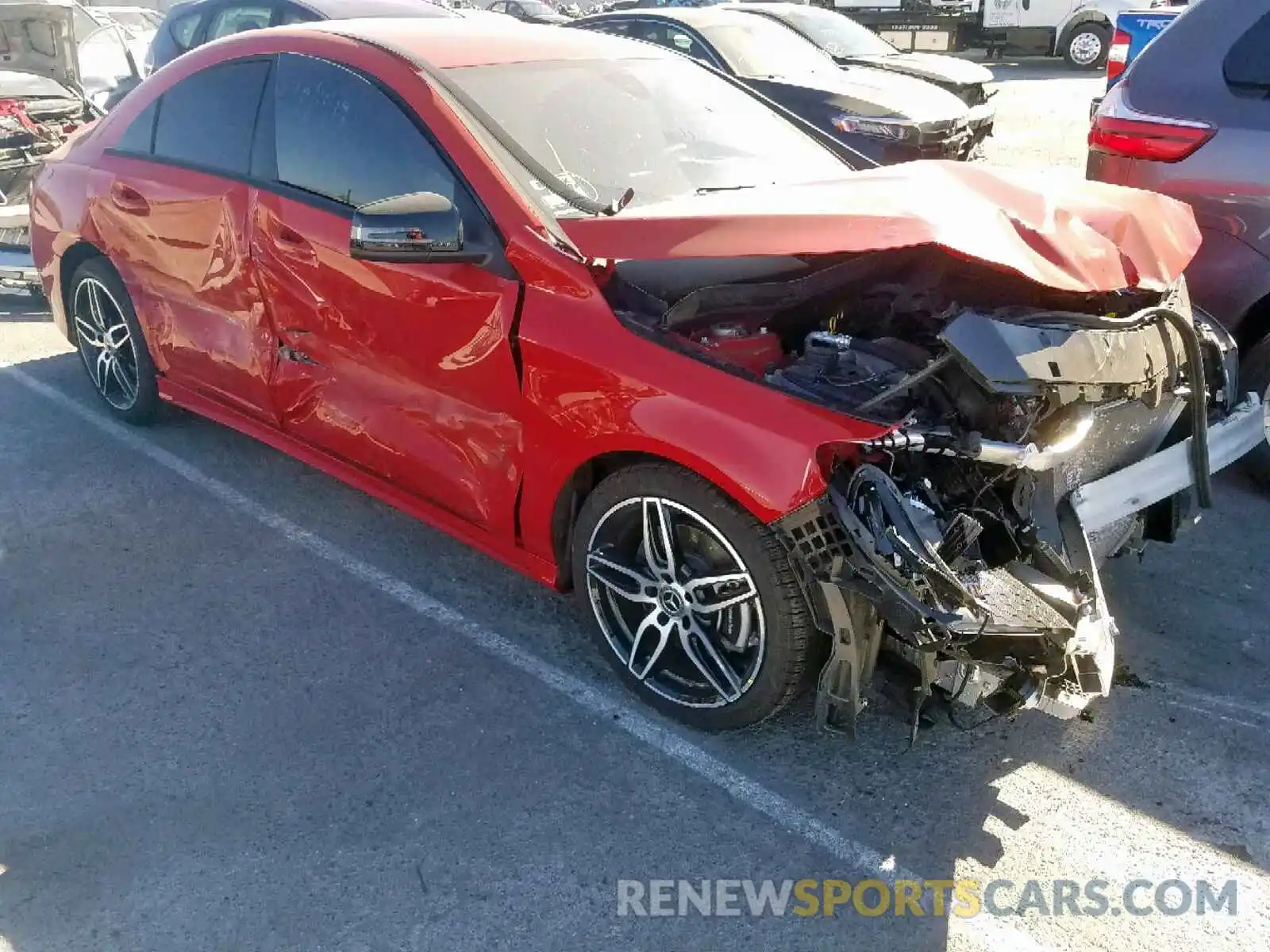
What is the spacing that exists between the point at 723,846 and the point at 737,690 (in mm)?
434

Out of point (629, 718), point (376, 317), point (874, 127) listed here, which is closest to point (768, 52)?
point (874, 127)

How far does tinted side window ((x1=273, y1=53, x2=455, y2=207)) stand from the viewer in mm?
3391

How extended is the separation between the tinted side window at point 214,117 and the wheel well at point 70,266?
717mm

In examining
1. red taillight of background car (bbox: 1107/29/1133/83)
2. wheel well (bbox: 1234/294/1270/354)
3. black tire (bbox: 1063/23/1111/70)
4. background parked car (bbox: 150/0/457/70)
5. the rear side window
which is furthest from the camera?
black tire (bbox: 1063/23/1111/70)

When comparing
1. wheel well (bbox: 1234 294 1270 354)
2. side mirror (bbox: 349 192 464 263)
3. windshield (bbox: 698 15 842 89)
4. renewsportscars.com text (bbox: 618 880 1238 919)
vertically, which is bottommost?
renewsportscars.com text (bbox: 618 880 1238 919)

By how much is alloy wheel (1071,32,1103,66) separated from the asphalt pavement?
17861 millimetres

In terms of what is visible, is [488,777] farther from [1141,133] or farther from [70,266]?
[70,266]

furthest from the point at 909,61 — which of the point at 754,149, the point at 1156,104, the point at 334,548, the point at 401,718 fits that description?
the point at 401,718

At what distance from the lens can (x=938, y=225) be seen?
2.66 metres

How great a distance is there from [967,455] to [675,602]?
0.89m

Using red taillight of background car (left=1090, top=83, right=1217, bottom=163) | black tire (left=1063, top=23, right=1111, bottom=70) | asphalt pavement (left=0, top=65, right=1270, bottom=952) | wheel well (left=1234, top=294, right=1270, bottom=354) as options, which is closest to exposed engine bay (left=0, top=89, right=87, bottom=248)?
asphalt pavement (left=0, top=65, right=1270, bottom=952)

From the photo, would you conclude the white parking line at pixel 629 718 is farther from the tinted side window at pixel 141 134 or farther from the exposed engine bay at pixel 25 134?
the exposed engine bay at pixel 25 134

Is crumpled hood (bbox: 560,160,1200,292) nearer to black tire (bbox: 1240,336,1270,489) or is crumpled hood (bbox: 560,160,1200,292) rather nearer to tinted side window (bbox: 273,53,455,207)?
tinted side window (bbox: 273,53,455,207)

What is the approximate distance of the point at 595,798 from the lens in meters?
2.87
